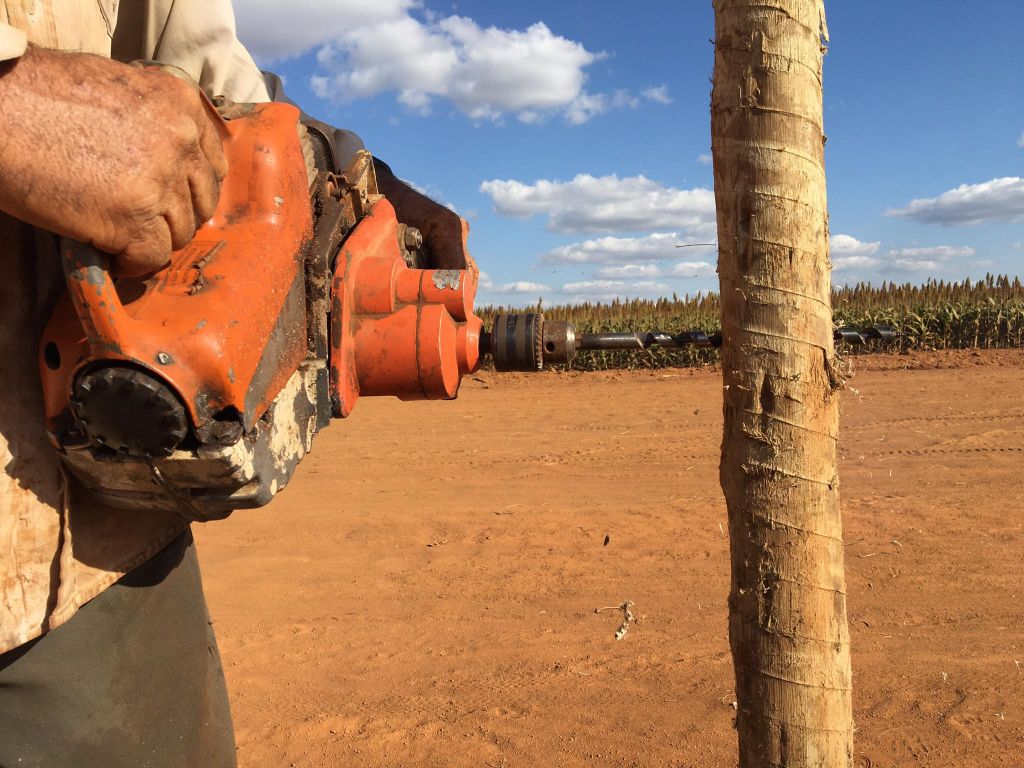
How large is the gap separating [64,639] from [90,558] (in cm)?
20

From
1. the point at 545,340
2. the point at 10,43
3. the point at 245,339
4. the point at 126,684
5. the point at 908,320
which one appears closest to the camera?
the point at 10,43

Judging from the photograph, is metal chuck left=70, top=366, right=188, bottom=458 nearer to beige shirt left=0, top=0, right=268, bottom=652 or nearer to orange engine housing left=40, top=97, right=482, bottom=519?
orange engine housing left=40, top=97, right=482, bottom=519

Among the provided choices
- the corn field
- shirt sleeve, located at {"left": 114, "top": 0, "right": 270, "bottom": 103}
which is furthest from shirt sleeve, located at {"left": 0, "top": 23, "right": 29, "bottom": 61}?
the corn field

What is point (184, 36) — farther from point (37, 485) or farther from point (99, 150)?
point (37, 485)

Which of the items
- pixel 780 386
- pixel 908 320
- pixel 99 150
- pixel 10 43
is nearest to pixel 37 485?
pixel 99 150

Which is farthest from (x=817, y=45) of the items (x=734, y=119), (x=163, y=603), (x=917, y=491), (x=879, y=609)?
(x=917, y=491)

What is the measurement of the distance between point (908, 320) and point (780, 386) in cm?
1581

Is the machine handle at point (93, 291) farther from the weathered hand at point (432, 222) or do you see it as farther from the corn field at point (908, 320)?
the corn field at point (908, 320)

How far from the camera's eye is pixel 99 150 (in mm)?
1176

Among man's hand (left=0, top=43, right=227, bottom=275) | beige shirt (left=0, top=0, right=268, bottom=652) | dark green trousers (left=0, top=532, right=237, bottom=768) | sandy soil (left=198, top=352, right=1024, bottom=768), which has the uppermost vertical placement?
man's hand (left=0, top=43, right=227, bottom=275)

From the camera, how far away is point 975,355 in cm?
1367

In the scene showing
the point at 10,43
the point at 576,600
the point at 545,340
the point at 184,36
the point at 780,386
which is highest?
the point at 184,36

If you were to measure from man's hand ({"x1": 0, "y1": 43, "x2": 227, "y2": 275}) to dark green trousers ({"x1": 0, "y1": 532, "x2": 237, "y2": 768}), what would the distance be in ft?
2.65

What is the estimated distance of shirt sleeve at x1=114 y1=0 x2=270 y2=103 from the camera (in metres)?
1.88
